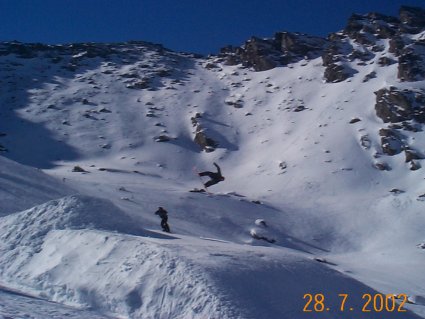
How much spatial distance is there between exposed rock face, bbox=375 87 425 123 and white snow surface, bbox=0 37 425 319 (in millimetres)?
1643

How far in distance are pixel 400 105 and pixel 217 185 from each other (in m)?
22.5

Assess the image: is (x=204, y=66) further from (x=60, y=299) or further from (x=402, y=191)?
(x=60, y=299)

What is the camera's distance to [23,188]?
74.4 ft

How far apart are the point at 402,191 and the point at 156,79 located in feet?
171

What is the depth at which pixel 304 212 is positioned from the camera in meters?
36.5

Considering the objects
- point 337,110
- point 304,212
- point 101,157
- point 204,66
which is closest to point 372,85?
point 337,110

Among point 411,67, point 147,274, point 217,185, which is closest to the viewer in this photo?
point 147,274

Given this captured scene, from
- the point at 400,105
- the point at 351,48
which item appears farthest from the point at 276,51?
the point at 400,105

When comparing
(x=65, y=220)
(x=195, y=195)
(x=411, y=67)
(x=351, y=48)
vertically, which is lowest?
(x=65, y=220)

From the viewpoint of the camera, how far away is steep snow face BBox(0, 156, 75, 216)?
Result: 18.8 meters

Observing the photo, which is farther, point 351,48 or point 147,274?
point 351,48

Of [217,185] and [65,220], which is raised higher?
[217,185]

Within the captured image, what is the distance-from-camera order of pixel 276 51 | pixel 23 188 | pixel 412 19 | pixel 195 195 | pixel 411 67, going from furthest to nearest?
1. pixel 276 51
2. pixel 412 19
3. pixel 411 67
4. pixel 195 195
5. pixel 23 188

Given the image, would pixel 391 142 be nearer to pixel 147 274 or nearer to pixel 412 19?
pixel 147 274
